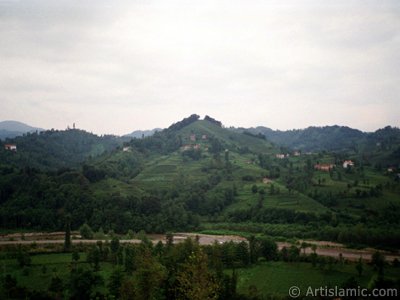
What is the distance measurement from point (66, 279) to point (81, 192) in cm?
3416

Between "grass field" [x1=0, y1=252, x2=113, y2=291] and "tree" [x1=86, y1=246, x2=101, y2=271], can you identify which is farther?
"tree" [x1=86, y1=246, x2=101, y2=271]

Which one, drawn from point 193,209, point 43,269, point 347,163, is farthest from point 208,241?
point 347,163

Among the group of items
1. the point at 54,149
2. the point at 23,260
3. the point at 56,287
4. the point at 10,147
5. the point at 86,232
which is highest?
the point at 54,149

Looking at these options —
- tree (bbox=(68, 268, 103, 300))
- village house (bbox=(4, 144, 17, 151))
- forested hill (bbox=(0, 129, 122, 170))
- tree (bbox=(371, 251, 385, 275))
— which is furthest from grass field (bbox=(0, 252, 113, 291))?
village house (bbox=(4, 144, 17, 151))

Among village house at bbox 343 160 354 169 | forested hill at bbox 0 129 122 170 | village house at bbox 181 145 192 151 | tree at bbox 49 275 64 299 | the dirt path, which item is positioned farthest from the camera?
village house at bbox 181 145 192 151

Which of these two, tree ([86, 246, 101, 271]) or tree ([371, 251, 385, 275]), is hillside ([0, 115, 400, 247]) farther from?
tree ([86, 246, 101, 271])

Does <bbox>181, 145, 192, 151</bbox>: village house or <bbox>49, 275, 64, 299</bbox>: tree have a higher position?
<bbox>181, 145, 192, 151</bbox>: village house

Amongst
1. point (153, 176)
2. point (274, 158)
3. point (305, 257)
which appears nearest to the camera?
point (305, 257)

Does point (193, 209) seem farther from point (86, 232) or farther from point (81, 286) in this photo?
point (81, 286)

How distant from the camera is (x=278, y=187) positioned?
82.1 m

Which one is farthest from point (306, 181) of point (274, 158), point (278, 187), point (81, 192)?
point (81, 192)

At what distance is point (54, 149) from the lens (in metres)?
148

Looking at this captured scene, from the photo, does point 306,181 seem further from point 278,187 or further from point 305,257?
point 305,257

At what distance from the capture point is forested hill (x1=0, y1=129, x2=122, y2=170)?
117m
